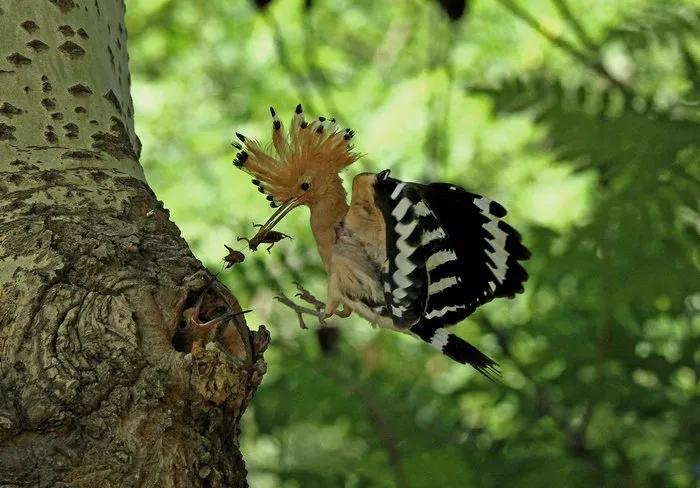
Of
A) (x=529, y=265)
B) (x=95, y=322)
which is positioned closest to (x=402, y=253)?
(x=95, y=322)

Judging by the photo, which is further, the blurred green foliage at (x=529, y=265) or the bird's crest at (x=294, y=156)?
the blurred green foliage at (x=529, y=265)

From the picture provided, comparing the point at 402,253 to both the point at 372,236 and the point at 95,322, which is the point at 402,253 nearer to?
the point at 372,236

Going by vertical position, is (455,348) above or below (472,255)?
below

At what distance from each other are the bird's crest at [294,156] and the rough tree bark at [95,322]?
0.28 m

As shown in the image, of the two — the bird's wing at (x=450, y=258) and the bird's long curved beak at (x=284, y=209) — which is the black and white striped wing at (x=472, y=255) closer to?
the bird's wing at (x=450, y=258)

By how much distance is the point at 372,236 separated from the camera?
2.23 meters

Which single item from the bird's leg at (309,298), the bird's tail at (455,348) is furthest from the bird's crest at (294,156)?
the bird's tail at (455,348)

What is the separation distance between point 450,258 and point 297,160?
40cm

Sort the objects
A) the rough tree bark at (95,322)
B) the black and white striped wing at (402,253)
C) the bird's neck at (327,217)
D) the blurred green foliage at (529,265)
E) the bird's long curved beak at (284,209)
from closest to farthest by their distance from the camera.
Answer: the rough tree bark at (95,322) < the black and white striped wing at (402,253) < the bird's long curved beak at (284,209) < the bird's neck at (327,217) < the blurred green foliage at (529,265)

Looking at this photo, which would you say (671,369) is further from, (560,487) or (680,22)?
(680,22)

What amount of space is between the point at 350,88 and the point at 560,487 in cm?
301

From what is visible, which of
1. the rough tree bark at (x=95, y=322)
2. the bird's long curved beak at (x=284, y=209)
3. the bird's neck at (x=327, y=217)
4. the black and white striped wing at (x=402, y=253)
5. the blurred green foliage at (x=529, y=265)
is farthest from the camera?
the blurred green foliage at (x=529, y=265)

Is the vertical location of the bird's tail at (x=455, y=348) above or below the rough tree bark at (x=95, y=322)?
above

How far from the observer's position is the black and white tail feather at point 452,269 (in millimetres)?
2004
